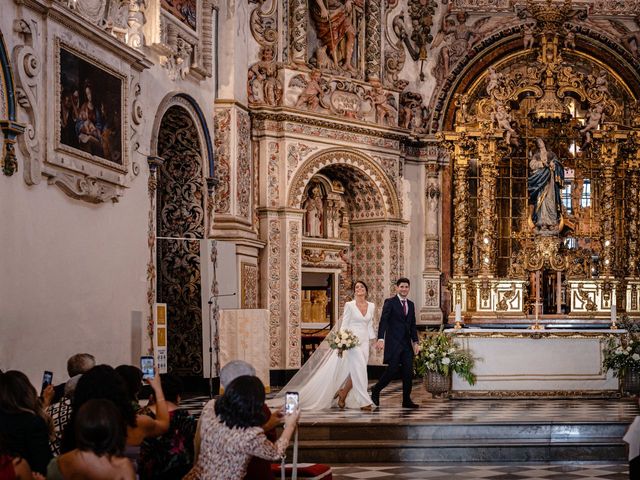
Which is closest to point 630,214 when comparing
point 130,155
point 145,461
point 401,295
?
point 401,295

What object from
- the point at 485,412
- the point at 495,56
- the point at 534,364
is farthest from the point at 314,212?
the point at 485,412

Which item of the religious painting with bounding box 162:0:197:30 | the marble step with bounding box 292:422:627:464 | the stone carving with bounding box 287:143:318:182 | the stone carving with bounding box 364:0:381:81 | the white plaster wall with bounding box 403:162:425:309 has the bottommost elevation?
the marble step with bounding box 292:422:627:464

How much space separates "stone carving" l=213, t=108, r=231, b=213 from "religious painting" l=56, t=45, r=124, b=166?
3.89 metres

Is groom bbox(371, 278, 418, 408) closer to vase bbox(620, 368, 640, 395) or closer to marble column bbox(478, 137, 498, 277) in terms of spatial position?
vase bbox(620, 368, 640, 395)

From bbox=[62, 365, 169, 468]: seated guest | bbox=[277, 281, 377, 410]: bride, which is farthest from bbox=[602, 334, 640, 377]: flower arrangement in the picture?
bbox=[62, 365, 169, 468]: seated guest

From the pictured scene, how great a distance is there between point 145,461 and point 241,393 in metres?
0.88

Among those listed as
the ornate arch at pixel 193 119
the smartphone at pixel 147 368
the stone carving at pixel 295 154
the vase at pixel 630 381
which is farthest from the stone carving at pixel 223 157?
the smartphone at pixel 147 368

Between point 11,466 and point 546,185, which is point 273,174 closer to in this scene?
point 546,185

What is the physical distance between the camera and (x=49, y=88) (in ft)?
39.5

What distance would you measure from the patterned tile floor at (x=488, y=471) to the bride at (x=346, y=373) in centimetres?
263

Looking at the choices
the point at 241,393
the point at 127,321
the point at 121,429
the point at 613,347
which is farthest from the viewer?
the point at 613,347

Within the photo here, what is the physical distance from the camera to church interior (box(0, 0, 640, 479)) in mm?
12047

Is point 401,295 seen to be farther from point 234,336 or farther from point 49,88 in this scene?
point 49,88

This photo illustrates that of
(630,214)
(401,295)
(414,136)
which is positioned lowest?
(401,295)
